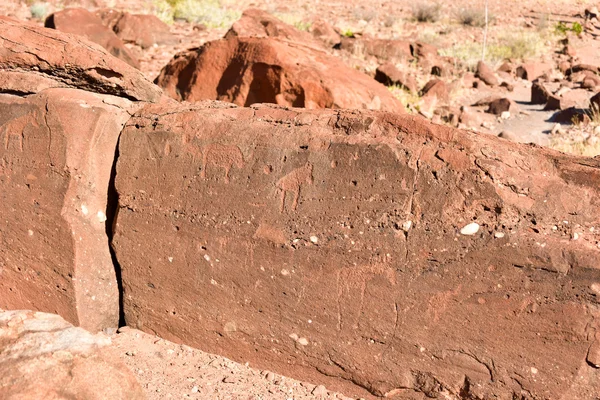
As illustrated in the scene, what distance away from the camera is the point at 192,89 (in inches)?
267

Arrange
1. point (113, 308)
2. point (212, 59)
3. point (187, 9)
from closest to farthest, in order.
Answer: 1. point (113, 308)
2. point (212, 59)
3. point (187, 9)

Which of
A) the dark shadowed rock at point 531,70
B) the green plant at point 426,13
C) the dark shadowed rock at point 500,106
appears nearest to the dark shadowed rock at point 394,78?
the dark shadowed rock at point 500,106

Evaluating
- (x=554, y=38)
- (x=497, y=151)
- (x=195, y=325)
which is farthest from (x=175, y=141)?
(x=554, y=38)

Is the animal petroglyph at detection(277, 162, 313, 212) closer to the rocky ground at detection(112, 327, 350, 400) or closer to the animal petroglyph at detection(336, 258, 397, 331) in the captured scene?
the animal petroglyph at detection(336, 258, 397, 331)

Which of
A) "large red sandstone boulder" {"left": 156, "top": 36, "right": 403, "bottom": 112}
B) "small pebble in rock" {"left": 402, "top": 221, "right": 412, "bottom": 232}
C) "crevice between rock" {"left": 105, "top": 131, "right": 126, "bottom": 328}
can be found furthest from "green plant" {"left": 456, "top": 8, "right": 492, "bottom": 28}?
"small pebble in rock" {"left": 402, "top": 221, "right": 412, "bottom": 232}

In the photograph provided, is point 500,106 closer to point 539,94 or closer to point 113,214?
point 539,94

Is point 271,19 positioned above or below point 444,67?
above

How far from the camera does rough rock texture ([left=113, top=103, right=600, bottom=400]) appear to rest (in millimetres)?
2809

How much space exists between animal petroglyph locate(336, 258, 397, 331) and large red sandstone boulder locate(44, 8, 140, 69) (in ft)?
22.2

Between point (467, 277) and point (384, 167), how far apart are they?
59cm

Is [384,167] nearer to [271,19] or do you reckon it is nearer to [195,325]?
[195,325]

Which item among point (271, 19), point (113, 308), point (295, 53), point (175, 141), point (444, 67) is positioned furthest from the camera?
point (444, 67)

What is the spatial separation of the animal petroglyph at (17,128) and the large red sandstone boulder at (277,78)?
265 centimetres

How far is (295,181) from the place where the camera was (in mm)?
3217
